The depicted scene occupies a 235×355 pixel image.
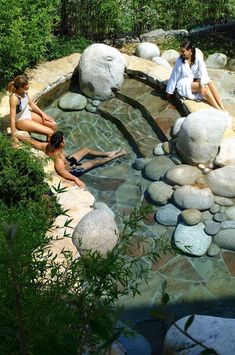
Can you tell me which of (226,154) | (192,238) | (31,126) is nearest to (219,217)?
(192,238)

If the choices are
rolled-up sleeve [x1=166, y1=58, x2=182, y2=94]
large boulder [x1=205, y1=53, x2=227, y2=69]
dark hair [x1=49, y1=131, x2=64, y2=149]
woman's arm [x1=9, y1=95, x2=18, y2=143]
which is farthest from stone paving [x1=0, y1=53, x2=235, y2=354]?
large boulder [x1=205, y1=53, x2=227, y2=69]

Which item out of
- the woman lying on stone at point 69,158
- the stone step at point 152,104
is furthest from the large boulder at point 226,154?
the woman lying on stone at point 69,158

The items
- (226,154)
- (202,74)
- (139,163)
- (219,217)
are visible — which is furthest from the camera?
(202,74)

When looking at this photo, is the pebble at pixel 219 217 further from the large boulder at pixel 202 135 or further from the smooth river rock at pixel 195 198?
the large boulder at pixel 202 135

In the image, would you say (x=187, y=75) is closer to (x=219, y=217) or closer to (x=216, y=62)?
(x=216, y=62)

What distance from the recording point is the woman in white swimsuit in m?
7.64

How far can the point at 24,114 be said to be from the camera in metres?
7.98

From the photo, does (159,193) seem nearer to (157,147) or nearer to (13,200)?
(157,147)

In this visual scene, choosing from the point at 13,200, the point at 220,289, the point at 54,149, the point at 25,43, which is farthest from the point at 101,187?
the point at 25,43

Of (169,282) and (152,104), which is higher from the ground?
(152,104)

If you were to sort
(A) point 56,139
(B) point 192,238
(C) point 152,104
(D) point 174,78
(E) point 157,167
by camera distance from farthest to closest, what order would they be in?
(C) point 152,104 → (D) point 174,78 → (E) point 157,167 → (A) point 56,139 → (B) point 192,238

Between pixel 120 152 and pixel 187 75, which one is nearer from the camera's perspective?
pixel 120 152

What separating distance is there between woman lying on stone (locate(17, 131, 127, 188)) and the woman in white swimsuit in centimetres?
30

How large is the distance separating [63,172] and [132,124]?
1.88m
